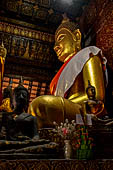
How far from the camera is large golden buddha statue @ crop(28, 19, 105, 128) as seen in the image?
5.89 ft

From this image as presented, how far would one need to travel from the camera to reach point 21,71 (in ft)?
13.0

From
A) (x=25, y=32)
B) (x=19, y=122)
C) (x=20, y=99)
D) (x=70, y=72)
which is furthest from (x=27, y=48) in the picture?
(x=19, y=122)

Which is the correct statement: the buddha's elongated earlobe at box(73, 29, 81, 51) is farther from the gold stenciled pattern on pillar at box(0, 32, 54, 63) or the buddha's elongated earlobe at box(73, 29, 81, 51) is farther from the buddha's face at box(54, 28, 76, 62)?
the gold stenciled pattern on pillar at box(0, 32, 54, 63)

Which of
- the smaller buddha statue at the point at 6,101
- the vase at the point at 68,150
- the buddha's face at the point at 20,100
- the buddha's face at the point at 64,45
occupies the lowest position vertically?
the vase at the point at 68,150

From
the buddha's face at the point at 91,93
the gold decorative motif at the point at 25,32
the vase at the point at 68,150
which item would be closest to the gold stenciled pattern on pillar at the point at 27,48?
the gold decorative motif at the point at 25,32

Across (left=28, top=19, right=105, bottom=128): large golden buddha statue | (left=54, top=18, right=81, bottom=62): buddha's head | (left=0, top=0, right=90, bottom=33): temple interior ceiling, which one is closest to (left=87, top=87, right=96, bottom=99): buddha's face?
(left=28, top=19, right=105, bottom=128): large golden buddha statue

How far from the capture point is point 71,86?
2523 millimetres

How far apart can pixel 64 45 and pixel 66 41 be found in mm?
79

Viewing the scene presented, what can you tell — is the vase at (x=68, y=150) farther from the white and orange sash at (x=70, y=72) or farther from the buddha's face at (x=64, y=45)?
the buddha's face at (x=64, y=45)

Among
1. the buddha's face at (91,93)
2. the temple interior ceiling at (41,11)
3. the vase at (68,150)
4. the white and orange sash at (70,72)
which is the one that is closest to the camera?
the vase at (68,150)

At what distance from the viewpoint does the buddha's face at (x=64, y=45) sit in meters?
3.09

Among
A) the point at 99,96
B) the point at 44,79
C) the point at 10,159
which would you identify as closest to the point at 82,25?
the point at 44,79

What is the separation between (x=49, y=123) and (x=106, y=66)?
59.3 inches

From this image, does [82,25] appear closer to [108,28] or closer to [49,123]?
[108,28]
